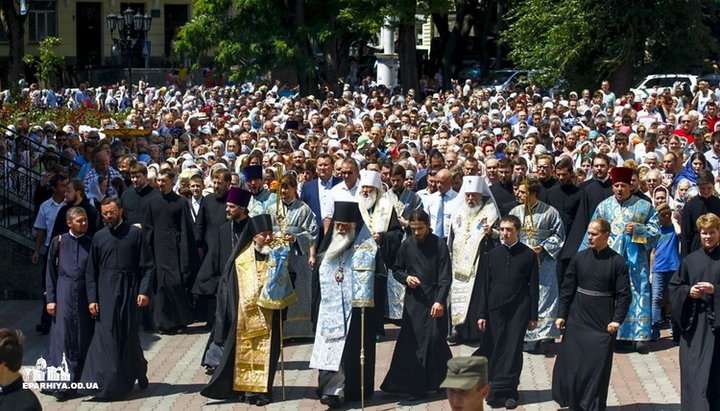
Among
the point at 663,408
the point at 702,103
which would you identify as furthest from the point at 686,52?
the point at 663,408

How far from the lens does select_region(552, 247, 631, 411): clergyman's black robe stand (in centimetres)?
1065

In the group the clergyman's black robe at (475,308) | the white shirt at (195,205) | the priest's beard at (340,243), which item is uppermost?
the priest's beard at (340,243)

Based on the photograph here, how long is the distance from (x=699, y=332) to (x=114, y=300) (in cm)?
486

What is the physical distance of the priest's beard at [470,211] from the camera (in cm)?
1335

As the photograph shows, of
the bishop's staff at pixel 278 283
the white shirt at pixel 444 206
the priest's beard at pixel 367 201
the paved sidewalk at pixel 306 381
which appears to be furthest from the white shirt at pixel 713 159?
the bishop's staff at pixel 278 283

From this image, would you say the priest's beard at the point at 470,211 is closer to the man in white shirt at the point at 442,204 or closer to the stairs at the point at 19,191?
the man in white shirt at the point at 442,204

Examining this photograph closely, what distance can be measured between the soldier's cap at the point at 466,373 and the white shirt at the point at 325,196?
8517mm

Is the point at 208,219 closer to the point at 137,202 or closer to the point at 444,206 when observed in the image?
the point at 137,202

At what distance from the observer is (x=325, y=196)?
1515cm

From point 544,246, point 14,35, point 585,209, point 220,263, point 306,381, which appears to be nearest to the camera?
point 306,381

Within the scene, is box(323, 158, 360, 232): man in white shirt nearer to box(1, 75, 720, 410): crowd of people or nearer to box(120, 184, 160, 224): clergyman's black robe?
box(1, 75, 720, 410): crowd of people

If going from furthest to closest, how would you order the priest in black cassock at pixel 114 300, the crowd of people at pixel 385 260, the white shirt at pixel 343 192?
the white shirt at pixel 343 192, the priest in black cassock at pixel 114 300, the crowd of people at pixel 385 260

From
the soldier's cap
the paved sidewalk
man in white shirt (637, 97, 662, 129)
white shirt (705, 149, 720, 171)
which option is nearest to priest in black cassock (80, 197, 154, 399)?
the paved sidewalk

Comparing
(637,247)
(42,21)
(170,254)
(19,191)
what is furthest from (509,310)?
(42,21)
